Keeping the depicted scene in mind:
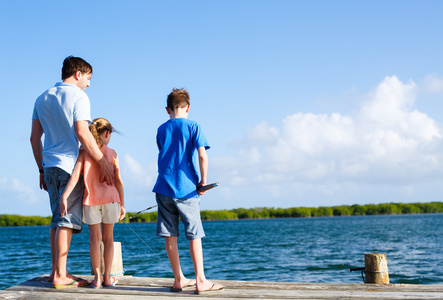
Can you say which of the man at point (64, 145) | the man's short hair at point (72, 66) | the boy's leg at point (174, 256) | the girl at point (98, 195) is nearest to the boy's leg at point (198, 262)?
the boy's leg at point (174, 256)

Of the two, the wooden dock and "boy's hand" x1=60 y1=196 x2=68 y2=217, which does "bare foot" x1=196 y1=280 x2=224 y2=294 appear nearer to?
the wooden dock

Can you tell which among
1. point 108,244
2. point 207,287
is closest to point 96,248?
point 108,244

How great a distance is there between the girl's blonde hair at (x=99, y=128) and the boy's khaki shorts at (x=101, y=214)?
583mm

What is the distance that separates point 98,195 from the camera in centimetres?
394

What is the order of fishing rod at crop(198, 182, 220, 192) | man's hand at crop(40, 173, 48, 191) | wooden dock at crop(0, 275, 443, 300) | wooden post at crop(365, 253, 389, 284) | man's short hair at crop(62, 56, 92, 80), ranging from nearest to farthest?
fishing rod at crop(198, 182, 220, 192), wooden dock at crop(0, 275, 443, 300), man's short hair at crop(62, 56, 92, 80), man's hand at crop(40, 173, 48, 191), wooden post at crop(365, 253, 389, 284)

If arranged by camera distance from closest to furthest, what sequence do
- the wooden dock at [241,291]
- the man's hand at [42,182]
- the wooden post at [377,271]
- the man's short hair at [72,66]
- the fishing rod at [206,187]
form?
the fishing rod at [206,187] → the wooden dock at [241,291] → the man's short hair at [72,66] → the man's hand at [42,182] → the wooden post at [377,271]

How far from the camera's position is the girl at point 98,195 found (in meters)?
3.91

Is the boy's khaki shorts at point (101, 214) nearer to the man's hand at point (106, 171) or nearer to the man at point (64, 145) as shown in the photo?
the man at point (64, 145)

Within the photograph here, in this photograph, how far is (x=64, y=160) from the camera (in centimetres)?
394

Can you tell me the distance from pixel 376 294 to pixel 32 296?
315cm

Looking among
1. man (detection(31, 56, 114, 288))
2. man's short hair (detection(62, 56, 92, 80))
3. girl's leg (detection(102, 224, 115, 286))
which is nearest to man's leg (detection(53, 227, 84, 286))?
man (detection(31, 56, 114, 288))

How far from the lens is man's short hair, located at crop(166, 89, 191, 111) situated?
3.95 m

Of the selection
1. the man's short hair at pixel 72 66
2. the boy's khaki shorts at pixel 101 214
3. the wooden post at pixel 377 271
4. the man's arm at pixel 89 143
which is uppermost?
the man's short hair at pixel 72 66

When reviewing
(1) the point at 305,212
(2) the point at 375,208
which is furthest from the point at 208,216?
(2) the point at 375,208
